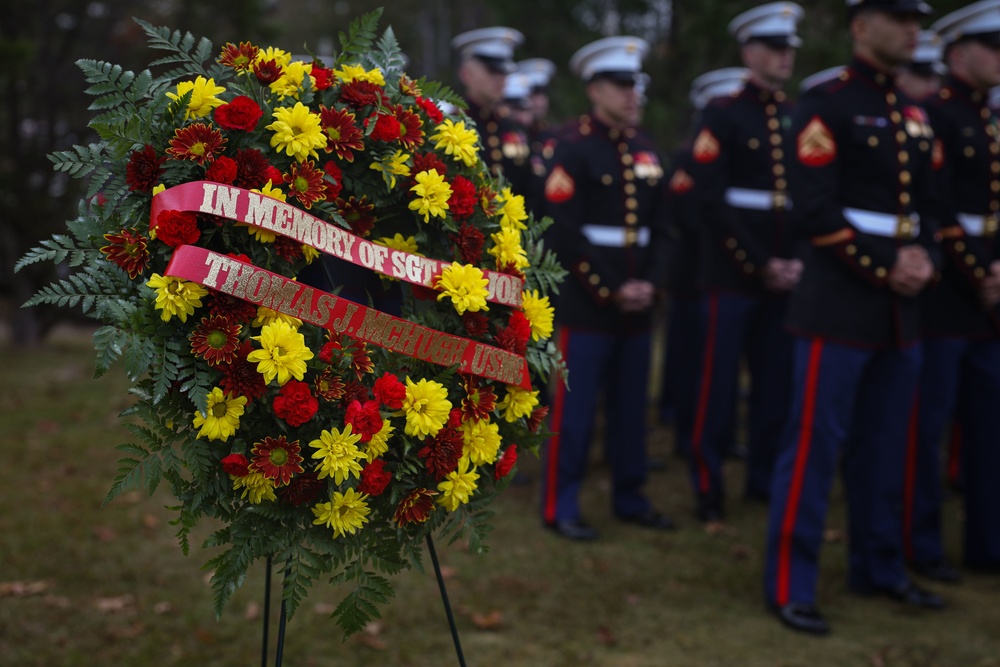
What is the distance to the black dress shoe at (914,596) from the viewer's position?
13.3ft

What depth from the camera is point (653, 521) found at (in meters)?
5.05

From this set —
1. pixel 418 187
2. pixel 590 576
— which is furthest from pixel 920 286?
pixel 418 187

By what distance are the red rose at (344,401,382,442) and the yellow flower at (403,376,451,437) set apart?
0.28ft

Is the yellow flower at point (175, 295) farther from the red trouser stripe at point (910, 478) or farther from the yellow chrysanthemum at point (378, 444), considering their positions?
the red trouser stripe at point (910, 478)

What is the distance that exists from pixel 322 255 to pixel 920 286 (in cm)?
255

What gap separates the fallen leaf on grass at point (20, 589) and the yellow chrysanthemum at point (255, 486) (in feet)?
8.10

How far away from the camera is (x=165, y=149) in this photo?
2109 millimetres

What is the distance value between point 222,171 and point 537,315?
0.90 meters

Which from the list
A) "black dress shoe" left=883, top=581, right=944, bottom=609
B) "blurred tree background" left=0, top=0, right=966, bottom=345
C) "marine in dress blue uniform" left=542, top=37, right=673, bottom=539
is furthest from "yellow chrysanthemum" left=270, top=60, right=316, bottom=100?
"blurred tree background" left=0, top=0, right=966, bottom=345

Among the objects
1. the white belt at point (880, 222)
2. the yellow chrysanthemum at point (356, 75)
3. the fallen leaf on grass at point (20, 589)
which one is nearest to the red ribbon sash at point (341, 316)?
the yellow chrysanthemum at point (356, 75)

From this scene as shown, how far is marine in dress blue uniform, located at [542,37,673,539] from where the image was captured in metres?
4.86

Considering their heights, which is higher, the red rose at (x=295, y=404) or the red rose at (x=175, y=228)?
the red rose at (x=175, y=228)

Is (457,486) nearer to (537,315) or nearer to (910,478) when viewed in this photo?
(537,315)

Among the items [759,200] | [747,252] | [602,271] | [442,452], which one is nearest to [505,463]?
[442,452]
